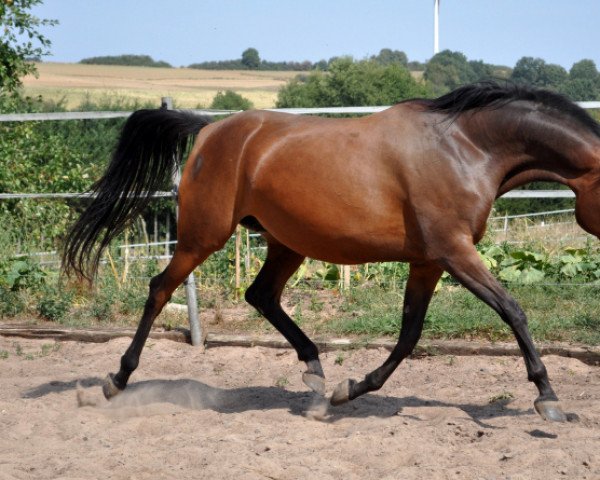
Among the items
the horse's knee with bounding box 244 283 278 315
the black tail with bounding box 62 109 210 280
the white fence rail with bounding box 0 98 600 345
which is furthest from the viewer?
the white fence rail with bounding box 0 98 600 345

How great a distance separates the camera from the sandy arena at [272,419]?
161 inches

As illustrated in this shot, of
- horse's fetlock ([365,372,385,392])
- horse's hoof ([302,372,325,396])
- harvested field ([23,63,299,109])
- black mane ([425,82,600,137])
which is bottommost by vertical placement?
horse's hoof ([302,372,325,396])

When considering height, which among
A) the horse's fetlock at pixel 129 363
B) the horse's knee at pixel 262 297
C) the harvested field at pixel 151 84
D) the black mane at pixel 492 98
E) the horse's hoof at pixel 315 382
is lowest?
the horse's hoof at pixel 315 382

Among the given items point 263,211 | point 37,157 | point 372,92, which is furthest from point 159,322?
point 372,92

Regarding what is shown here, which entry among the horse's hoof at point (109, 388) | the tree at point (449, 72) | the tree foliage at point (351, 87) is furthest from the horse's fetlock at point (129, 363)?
the tree at point (449, 72)

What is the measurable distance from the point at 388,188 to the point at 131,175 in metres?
2.08

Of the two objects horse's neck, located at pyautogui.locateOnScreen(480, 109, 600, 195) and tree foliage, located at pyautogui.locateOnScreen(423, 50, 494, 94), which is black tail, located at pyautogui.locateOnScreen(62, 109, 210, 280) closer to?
horse's neck, located at pyautogui.locateOnScreen(480, 109, 600, 195)

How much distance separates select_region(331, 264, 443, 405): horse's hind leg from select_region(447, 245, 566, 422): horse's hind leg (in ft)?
1.64

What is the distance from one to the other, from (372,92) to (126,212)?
1277 inches

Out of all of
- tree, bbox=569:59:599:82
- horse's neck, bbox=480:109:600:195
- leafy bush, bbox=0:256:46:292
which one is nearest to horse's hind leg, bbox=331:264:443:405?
horse's neck, bbox=480:109:600:195

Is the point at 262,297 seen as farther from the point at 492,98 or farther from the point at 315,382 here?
the point at 492,98

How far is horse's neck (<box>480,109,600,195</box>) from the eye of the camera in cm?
470

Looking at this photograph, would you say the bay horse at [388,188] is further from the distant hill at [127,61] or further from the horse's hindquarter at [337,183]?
the distant hill at [127,61]

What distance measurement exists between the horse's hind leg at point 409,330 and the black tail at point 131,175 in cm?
186
